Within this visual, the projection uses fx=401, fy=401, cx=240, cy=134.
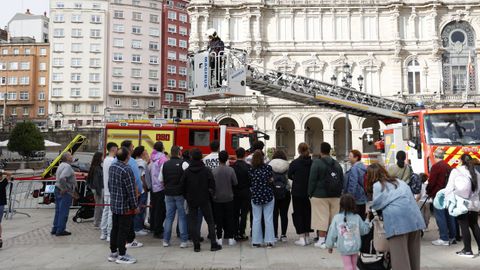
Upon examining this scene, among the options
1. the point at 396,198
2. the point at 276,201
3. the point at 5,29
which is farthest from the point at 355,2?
the point at 5,29

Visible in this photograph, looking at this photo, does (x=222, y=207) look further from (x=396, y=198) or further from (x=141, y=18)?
(x=141, y=18)

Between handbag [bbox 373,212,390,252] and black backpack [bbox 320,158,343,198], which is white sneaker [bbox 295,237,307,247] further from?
handbag [bbox 373,212,390,252]

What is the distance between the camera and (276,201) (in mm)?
9352

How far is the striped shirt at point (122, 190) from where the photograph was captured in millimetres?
7297

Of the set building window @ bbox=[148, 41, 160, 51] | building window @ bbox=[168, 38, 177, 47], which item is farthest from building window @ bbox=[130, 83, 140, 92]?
building window @ bbox=[168, 38, 177, 47]

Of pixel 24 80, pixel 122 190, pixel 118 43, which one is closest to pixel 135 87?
pixel 118 43

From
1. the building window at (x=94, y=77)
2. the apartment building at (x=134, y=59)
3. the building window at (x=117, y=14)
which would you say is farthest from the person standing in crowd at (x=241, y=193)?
the building window at (x=117, y=14)

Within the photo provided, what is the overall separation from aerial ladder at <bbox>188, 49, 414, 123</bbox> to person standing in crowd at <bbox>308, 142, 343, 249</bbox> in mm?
6240

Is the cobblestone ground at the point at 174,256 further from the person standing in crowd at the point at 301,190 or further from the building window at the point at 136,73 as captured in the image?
the building window at the point at 136,73

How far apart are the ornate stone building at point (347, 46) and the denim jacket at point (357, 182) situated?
31.9 metres

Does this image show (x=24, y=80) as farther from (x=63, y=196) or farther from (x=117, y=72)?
(x=63, y=196)

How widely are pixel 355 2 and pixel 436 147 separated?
108ft

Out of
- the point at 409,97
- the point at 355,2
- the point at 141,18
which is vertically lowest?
the point at 409,97

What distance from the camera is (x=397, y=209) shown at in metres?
5.25
